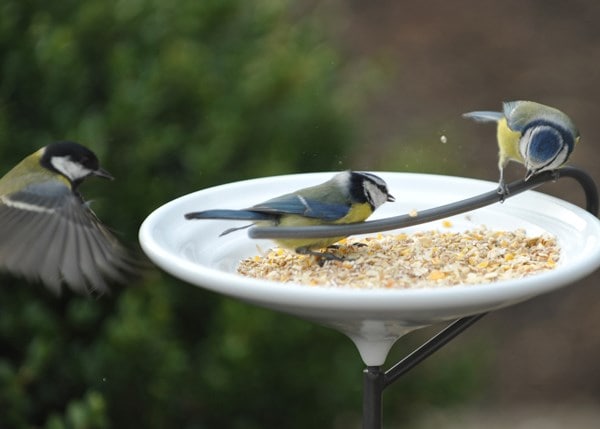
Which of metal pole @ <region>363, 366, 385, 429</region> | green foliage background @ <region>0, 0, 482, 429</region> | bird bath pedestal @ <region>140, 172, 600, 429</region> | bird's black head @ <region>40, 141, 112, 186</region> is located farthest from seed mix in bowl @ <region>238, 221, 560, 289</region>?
green foliage background @ <region>0, 0, 482, 429</region>

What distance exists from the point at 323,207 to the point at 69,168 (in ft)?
1.88

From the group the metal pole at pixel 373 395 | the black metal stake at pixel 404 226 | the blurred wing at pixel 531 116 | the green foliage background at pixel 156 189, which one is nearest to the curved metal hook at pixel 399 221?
the black metal stake at pixel 404 226

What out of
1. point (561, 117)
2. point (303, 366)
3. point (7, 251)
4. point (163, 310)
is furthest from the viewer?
point (303, 366)

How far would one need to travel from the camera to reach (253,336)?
8.51 feet

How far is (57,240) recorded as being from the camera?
1.91 metres

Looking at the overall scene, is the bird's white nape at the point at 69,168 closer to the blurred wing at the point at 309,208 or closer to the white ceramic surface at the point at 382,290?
the white ceramic surface at the point at 382,290

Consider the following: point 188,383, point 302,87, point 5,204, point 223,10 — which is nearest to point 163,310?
point 188,383

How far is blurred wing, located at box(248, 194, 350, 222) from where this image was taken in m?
1.75

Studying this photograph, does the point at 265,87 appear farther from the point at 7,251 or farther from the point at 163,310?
the point at 7,251

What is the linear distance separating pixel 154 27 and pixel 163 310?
0.95 meters

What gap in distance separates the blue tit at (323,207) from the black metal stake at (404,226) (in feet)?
0.30

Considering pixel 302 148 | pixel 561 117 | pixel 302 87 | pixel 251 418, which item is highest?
pixel 561 117

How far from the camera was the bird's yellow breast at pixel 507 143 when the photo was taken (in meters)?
2.18

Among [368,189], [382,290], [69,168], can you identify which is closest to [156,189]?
[69,168]
